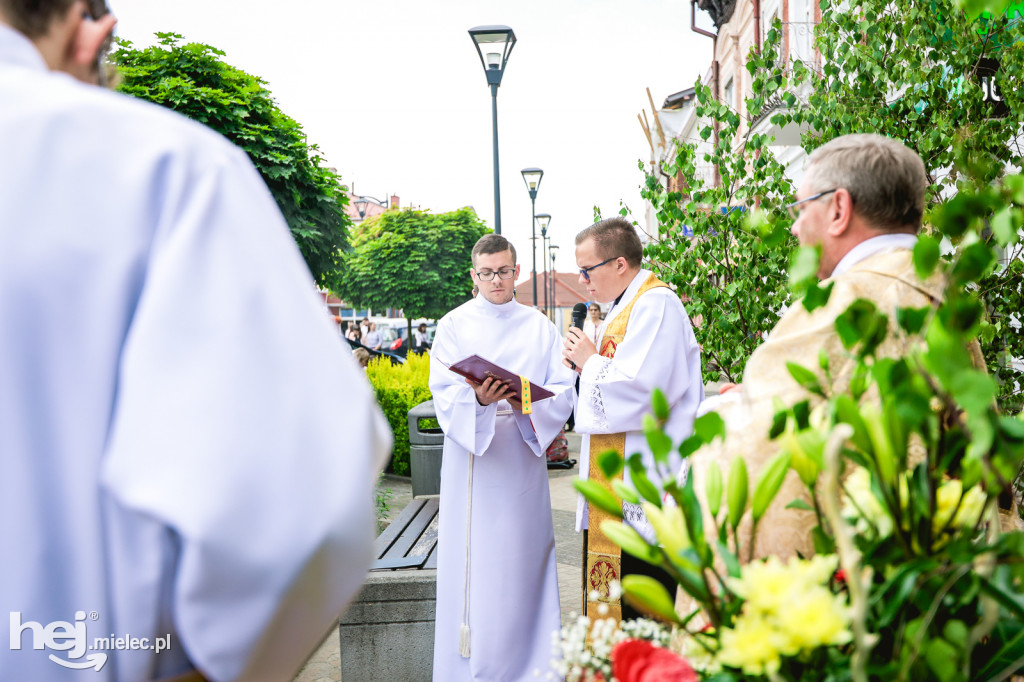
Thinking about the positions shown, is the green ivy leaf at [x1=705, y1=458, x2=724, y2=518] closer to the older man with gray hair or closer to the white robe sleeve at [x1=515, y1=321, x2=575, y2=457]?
the older man with gray hair

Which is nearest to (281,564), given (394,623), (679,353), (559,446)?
(679,353)

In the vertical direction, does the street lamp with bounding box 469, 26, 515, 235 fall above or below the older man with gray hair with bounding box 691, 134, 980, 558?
above

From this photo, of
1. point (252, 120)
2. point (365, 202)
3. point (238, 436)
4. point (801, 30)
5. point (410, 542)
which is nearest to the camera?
point (238, 436)

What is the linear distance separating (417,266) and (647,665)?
35.0 metres

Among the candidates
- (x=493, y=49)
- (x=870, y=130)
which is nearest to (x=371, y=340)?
(x=493, y=49)

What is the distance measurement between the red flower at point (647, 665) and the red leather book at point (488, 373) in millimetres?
2753

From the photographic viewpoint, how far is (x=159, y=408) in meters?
0.80

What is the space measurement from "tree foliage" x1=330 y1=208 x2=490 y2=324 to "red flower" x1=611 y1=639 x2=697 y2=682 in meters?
33.8

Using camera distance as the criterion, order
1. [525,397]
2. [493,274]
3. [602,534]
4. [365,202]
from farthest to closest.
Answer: [365,202], [493,274], [525,397], [602,534]

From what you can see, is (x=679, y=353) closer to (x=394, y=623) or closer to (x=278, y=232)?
(x=394, y=623)

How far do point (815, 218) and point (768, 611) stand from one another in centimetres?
130

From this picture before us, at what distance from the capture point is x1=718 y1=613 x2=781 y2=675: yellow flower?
2.80 feet

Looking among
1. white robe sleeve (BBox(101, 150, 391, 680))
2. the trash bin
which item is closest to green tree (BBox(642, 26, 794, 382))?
white robe sleeve (BBox(101, 150, 391, 680))

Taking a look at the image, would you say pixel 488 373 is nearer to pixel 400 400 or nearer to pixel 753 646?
pixel 753 646
